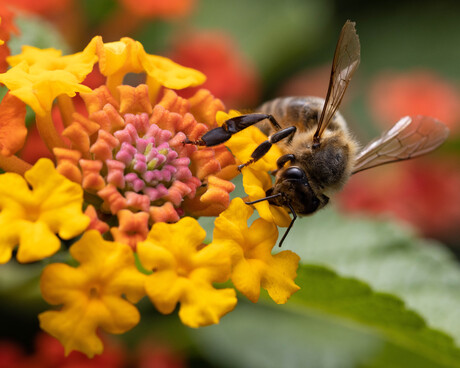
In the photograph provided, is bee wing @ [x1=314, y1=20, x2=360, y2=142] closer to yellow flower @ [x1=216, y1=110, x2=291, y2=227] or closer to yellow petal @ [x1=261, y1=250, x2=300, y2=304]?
yellow flower @ [x1=216, y1=110, x2=291, y2=227]

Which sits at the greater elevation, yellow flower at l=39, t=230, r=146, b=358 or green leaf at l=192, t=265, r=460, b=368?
yellow flower at l=39, t=230, r=146, b=358

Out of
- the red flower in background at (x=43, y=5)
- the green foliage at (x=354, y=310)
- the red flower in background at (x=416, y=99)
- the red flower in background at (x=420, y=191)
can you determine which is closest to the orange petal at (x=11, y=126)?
the green foliage at (x=354, y=310)

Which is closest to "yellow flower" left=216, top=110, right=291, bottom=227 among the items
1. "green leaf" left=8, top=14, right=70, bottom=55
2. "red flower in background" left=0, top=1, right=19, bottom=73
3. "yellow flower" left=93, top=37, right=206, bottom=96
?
"yellow flower" left=93, top=37, right=206, bottom=96

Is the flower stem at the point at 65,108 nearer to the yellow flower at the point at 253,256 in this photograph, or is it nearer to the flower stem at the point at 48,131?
the flower stem at the point at 48,131

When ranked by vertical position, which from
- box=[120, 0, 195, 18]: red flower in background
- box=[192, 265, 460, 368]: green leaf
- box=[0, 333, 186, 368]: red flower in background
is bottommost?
box=[0, 333, 186, 368]: red flower in background

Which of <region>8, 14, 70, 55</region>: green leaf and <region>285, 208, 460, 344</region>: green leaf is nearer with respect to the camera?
<region>8, 14, 70, 55</region>: green leaf

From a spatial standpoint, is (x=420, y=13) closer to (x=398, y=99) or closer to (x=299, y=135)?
(x=398, y=99)

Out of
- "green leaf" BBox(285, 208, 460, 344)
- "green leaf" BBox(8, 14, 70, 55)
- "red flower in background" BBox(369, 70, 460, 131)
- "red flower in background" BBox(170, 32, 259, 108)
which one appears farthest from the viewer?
"red flower in background" BBox(369, 70, 460, 131)
